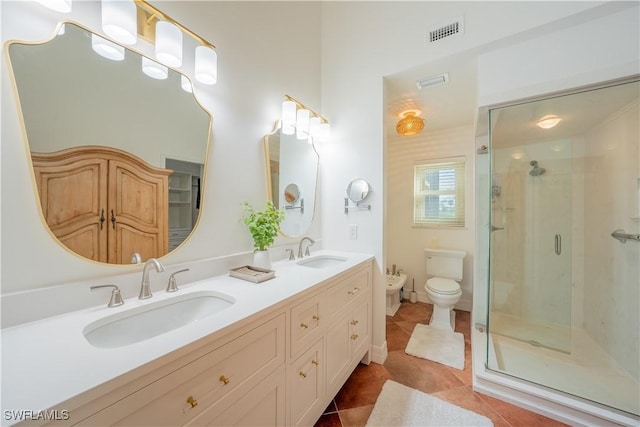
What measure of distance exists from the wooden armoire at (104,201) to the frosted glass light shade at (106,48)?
1.31 ft

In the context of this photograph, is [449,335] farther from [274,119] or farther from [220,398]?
[274,119]

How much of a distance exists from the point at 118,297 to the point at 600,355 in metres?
3.22

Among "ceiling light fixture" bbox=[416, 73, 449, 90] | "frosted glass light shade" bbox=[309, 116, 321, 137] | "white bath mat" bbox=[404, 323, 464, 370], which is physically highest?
"ceiling light fixture" bbox=[416, 73, 449, 90]

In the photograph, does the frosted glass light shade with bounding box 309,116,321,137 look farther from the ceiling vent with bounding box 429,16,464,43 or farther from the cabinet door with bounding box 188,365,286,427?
the cabinet door with bounding box 188,365,286,427

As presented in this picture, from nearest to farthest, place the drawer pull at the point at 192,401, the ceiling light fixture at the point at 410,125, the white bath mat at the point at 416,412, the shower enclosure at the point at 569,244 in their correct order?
the drawer pull at the point at 192,401
the white bath mat at the point at 416,412
the shower enclosure at the point at 569,244
the ceiling light fixture at the point at 410,125

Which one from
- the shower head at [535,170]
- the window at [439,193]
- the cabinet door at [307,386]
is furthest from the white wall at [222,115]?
the shower head at [535,170]

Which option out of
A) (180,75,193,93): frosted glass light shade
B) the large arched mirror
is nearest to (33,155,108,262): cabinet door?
(180,75,193,93): frosted glass light shade

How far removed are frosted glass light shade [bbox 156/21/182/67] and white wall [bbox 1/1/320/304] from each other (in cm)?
10

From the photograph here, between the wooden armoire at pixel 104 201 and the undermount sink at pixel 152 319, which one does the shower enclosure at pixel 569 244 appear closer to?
the undermount sink at pixel 152 319

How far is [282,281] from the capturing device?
1.28 metres

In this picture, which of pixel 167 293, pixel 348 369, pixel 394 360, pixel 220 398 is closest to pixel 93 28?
pixel 167 293

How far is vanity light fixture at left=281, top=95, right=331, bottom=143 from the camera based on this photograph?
1833 mm

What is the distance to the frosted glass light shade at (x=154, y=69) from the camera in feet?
3.64

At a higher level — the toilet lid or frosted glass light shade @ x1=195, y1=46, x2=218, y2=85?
frosted glass light shade @ x1=195, y1=46, x2=218, y2=85
